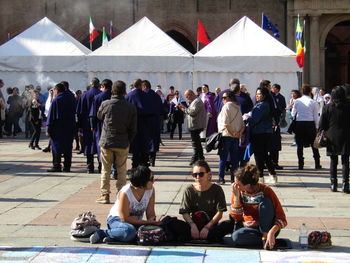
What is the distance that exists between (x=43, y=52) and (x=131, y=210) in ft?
58.2

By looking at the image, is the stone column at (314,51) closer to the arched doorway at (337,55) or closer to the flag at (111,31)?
the arched doorway at (337,55)

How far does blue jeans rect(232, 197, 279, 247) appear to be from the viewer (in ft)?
26.1

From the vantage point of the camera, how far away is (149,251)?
7977mm

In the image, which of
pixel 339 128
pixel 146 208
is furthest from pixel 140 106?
pixel 146 208

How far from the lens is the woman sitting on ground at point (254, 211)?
793 centimetres

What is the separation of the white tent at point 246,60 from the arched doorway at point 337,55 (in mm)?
11446

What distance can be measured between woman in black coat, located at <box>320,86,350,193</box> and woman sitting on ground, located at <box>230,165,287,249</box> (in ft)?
14.4

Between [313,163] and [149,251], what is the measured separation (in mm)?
9606

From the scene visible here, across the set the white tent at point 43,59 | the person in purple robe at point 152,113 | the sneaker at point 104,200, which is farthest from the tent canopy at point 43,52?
the sneaker at point 104,200

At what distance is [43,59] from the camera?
2548cm

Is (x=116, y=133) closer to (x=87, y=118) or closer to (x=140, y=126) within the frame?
(x=140, y=126)

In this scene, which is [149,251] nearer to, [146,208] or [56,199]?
[146,208]

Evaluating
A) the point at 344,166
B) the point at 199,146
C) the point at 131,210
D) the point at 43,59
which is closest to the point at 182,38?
the point at 43,59

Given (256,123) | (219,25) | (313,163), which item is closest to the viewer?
(256,123)
